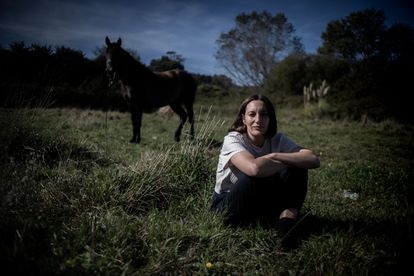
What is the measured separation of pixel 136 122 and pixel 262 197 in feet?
16.7

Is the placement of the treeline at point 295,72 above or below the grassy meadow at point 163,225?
above

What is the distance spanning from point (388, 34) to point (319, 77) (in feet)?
38.4

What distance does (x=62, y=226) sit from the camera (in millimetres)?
1997

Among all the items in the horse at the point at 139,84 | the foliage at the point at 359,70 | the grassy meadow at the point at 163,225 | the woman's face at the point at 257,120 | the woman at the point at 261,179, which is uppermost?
the foliage at the point at 359,70

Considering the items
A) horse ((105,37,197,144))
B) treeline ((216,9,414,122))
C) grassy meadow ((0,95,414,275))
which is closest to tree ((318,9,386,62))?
treeline ((216,9,414,122))

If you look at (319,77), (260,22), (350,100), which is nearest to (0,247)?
(350,100)

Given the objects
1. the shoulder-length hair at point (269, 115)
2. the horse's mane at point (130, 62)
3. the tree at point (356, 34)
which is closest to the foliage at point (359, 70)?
the tree at point (356, 34)

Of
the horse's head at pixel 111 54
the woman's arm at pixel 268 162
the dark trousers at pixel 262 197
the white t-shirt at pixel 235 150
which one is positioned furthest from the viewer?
the horse's head at pixel 111 54

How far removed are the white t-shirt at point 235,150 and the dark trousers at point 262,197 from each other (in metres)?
0.12

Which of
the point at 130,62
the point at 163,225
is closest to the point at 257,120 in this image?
the point at 163,225

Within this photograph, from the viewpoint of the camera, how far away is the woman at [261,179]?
7.73 feet

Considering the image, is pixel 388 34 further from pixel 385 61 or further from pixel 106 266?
pixel 106 266

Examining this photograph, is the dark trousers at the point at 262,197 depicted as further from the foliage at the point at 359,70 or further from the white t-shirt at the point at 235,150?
the foliage at the point at 359,70

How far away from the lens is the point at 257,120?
2.69 m
